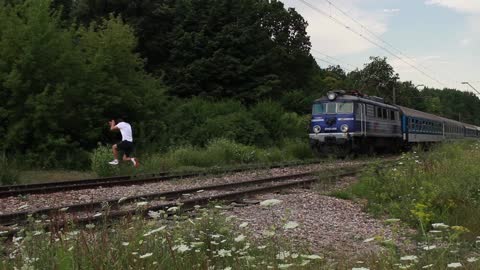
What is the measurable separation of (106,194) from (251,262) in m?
8.86

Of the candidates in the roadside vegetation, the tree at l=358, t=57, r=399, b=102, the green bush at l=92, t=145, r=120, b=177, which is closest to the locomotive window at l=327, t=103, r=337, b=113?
the roadside vegetation

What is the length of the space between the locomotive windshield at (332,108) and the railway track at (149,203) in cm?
897

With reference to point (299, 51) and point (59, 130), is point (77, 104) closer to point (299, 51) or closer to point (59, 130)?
point (59, 130)

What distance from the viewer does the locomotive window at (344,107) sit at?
26.5m

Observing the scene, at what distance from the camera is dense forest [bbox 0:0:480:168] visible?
20.2 m

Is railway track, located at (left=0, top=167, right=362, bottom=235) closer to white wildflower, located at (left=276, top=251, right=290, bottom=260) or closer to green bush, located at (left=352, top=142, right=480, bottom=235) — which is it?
white wildflower, located at (left=276, top=251, right=290, bottom=260)

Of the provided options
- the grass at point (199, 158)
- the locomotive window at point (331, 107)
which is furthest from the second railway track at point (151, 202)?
the locomotive window at point (331, 107)

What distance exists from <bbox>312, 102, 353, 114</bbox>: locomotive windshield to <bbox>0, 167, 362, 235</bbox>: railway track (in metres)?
8.97

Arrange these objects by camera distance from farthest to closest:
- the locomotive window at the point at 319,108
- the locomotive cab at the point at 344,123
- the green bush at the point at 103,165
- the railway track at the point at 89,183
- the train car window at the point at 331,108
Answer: the locomotive window at the point at 319,108
the train car window at the point at 331,108
the locomotive cab at the point at 344,123
the green bush at the point at 103,165
the railway track at the point at 89,183

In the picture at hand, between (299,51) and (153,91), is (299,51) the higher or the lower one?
the higher one

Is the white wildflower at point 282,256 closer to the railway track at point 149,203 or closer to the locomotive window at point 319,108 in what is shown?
the railway track at point 149,203

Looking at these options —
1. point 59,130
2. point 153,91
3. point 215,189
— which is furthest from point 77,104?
point 215,189

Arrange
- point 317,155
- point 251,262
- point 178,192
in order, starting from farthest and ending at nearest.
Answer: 1. point 317,155
2. point 178,192
3. point 251,262

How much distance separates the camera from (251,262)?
4656mm
